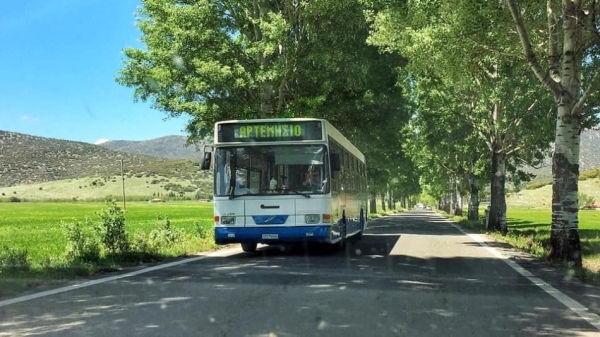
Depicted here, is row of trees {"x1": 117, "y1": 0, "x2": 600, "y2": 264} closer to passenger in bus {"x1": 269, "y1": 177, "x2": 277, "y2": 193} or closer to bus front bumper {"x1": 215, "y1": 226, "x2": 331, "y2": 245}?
bus front bumper {"x1": 215, "y1": 226, "x2": 331, "y2": 245}

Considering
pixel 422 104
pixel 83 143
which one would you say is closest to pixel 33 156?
pixel 83 143

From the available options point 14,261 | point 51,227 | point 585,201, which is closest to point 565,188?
point 14,261

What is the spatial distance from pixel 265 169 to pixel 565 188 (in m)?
6.55

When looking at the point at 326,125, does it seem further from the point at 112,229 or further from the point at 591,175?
the point at 591,175

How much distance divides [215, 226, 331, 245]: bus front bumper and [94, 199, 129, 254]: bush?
2.13m

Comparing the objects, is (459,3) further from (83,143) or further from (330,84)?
(83,143)

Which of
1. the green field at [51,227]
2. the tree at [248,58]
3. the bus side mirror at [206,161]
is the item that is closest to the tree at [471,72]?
the tree at [248,58]

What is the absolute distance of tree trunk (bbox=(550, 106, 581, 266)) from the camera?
12922 millimetres

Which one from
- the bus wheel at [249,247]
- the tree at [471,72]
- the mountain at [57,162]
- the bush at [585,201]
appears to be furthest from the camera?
the bush at [585,201]

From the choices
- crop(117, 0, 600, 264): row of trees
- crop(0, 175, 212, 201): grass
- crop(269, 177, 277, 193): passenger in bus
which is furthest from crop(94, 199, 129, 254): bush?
crop(0, 175, 212, 201): grass

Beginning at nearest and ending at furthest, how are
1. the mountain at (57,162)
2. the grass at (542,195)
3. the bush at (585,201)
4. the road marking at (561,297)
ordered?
the road marking at (561,297) → the mountain at (57,162) → the bush at (585,201) → the grass at (542,195)

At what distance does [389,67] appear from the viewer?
27641mm

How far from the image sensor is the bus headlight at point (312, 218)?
13555 mm

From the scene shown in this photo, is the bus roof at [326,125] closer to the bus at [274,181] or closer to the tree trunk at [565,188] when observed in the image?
the bus at [274,181]
